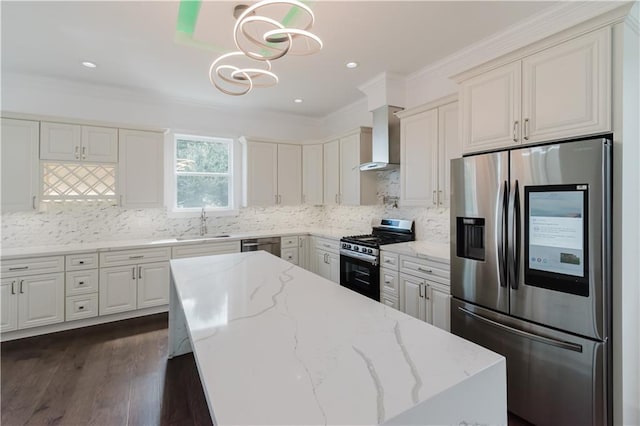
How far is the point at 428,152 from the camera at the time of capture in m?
3.06

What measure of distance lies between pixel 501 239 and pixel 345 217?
3.07 meters

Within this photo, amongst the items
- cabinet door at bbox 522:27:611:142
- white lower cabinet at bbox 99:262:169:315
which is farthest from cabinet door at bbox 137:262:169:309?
cabinet door at bbox 522:27:611:142

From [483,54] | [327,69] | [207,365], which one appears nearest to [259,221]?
[327,69]

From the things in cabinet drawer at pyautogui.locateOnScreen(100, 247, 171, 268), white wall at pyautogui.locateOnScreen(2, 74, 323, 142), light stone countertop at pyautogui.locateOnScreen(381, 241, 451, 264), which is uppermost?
white wall at pyautogui.locateOnScreen(2, 74, 323, 142)

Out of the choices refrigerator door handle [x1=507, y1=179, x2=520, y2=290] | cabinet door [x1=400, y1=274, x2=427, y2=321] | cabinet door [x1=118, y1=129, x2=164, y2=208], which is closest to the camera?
refrigerator door handle [x1=507, y1=179, x2=520, y2=290]

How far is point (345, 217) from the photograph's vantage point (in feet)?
16.2

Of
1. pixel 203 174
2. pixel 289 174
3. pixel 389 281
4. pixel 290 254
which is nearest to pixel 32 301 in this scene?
pixel 203 174

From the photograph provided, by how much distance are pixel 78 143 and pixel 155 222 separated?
1271 mm

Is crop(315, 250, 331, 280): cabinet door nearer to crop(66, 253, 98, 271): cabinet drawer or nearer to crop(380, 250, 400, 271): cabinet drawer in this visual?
crop(380, 250, 400, 271): cabinet drawer

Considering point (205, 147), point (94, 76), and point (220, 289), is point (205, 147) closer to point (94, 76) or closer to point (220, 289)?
point (94, 76)

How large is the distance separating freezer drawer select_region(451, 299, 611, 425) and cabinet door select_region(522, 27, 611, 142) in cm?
120

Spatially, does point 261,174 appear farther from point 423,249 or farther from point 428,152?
point 423,249

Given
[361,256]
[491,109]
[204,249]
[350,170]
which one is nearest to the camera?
[491,109]

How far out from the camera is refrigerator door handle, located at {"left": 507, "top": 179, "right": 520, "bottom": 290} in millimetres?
1899
